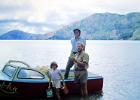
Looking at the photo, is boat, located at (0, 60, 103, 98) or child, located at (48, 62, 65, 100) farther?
boat, located at (0, 60, 103, 98)

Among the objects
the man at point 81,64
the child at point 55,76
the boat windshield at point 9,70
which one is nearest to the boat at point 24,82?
the boat windshield at point 9,70

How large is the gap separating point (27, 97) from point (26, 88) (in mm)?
448

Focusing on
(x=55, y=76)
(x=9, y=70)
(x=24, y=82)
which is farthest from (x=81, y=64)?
(x=9, y=70)

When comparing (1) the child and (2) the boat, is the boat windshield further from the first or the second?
(1) the child

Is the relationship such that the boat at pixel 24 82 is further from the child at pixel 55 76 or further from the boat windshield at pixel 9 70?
the child at pixel 55 76

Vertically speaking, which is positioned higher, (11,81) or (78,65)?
(78,65)

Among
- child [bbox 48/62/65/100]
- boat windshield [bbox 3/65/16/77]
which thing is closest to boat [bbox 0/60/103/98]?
boat windshield [bbox 3/65/16/77]

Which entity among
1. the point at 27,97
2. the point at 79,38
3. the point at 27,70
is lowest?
the point at 27,97

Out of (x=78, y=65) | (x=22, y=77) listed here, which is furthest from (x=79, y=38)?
(x=22, y=77)

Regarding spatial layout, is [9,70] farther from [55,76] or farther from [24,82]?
[55,76]

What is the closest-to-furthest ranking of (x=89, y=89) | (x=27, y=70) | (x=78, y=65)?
1. (x=78, y=65)
2. (x=27, y=70)
3. (x=89, y=89)

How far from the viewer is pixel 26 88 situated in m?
14.3

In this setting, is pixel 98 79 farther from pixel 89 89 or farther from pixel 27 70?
pixel 27 70

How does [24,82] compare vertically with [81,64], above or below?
below
